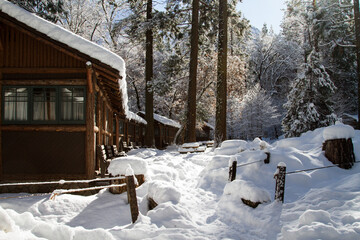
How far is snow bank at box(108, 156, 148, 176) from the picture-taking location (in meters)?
7.50

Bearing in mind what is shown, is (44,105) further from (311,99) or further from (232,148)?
(311,99)

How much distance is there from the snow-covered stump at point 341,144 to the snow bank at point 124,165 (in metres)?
5.66

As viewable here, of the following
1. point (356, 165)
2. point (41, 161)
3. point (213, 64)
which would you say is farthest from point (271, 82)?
point (41, 161)

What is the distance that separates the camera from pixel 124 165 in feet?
24.7

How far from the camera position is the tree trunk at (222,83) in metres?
17.4

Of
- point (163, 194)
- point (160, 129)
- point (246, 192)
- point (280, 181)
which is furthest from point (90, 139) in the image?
point (160, 129)

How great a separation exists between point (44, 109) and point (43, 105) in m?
0.13

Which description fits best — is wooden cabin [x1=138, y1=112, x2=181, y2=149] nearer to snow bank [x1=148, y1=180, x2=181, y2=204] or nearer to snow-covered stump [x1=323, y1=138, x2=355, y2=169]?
snow-covered stump [x1=323, y1=138, x2=355, y2=169]

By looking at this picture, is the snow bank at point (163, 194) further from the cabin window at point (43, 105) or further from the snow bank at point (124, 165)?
the cabin window at point (43, 105)

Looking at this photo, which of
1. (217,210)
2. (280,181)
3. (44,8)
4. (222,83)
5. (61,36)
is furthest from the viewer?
(44,8)

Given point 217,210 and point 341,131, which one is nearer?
point 217,210

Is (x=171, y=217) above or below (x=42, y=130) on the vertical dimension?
below

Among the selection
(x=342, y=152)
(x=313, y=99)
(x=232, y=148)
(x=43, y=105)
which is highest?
(x=313, y=99)

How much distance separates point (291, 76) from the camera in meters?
47.7
